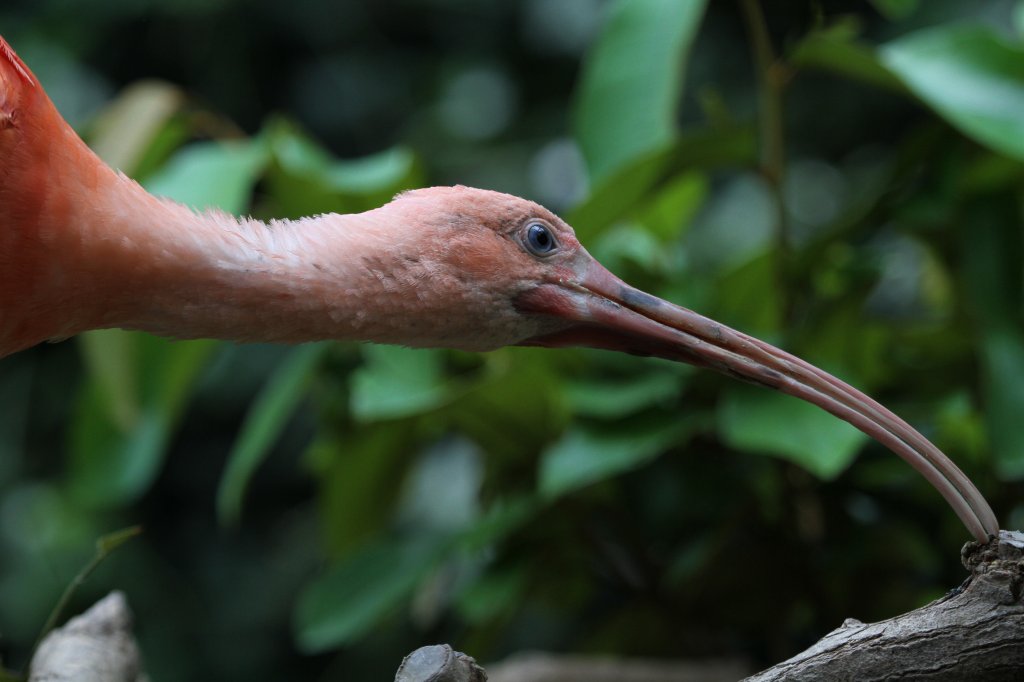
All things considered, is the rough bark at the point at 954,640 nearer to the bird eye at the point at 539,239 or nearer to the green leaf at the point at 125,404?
the bird eye at the point at 539,239

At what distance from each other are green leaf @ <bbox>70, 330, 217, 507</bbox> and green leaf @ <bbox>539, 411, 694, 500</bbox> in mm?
630

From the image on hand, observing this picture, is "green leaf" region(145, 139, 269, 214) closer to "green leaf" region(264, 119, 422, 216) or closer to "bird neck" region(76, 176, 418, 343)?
"green leaf" region(264, 119, 422, 216)

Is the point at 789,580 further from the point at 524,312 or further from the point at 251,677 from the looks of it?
the point at 251,677

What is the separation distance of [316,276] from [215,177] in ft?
2.96

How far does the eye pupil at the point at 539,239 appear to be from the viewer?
44.7 inches

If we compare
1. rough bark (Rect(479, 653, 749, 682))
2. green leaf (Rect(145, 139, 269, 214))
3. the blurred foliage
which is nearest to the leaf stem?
the blurred foliage

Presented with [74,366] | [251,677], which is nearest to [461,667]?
[251,677]

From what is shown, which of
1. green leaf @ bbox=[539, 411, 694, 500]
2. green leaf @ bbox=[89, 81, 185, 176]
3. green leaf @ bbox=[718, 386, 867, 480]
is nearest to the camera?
green leaf @ bbox=[718, 386, 867, 480]

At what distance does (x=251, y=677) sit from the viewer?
125 inches

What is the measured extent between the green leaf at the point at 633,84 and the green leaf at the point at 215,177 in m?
0.56

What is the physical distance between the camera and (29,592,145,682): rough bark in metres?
1.22

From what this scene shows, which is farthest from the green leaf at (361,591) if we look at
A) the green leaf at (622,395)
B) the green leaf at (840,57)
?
the green leaf at (840,57)

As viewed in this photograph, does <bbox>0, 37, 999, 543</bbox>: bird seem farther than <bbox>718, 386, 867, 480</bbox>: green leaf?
No

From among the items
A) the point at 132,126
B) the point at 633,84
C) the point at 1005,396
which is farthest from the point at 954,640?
the point at 132,126
